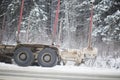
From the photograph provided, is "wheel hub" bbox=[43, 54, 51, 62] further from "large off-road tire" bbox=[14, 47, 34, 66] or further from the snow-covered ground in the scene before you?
"large off-road tire" bbox=[14, 47, 34, 66]

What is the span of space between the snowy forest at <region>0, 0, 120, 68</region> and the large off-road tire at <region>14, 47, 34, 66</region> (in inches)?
79.8

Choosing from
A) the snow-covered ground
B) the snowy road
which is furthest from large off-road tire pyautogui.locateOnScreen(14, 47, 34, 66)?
the snowy road

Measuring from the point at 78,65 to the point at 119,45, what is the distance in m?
3.78

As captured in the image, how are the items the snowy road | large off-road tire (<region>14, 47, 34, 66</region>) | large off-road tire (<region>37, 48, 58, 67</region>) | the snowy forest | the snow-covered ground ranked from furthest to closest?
the snowy forest < large off-road tire (<region>14, 47, 34, 66</region>) < large off-road tire (<region>37, 48, 58, 67</region>) < the snow-covered ground < the snowy road

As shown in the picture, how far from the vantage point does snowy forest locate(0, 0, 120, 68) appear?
11.7 metres

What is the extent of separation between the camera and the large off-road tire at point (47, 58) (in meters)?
8.92

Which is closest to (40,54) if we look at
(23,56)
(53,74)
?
(23,56)

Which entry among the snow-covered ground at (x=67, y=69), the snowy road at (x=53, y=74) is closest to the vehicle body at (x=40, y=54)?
the snow-covered ground at (x=67, y=69)

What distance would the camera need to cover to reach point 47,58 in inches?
356

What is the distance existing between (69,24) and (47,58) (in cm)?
735

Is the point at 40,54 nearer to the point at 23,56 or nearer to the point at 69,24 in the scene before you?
the point at 23,56

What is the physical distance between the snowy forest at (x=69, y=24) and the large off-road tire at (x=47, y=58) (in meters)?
1.95

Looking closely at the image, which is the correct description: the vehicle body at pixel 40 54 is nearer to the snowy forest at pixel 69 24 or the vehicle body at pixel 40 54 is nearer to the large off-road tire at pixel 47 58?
the large off-road tire at pixel 47 58

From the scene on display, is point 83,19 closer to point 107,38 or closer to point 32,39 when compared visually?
point 107,38
